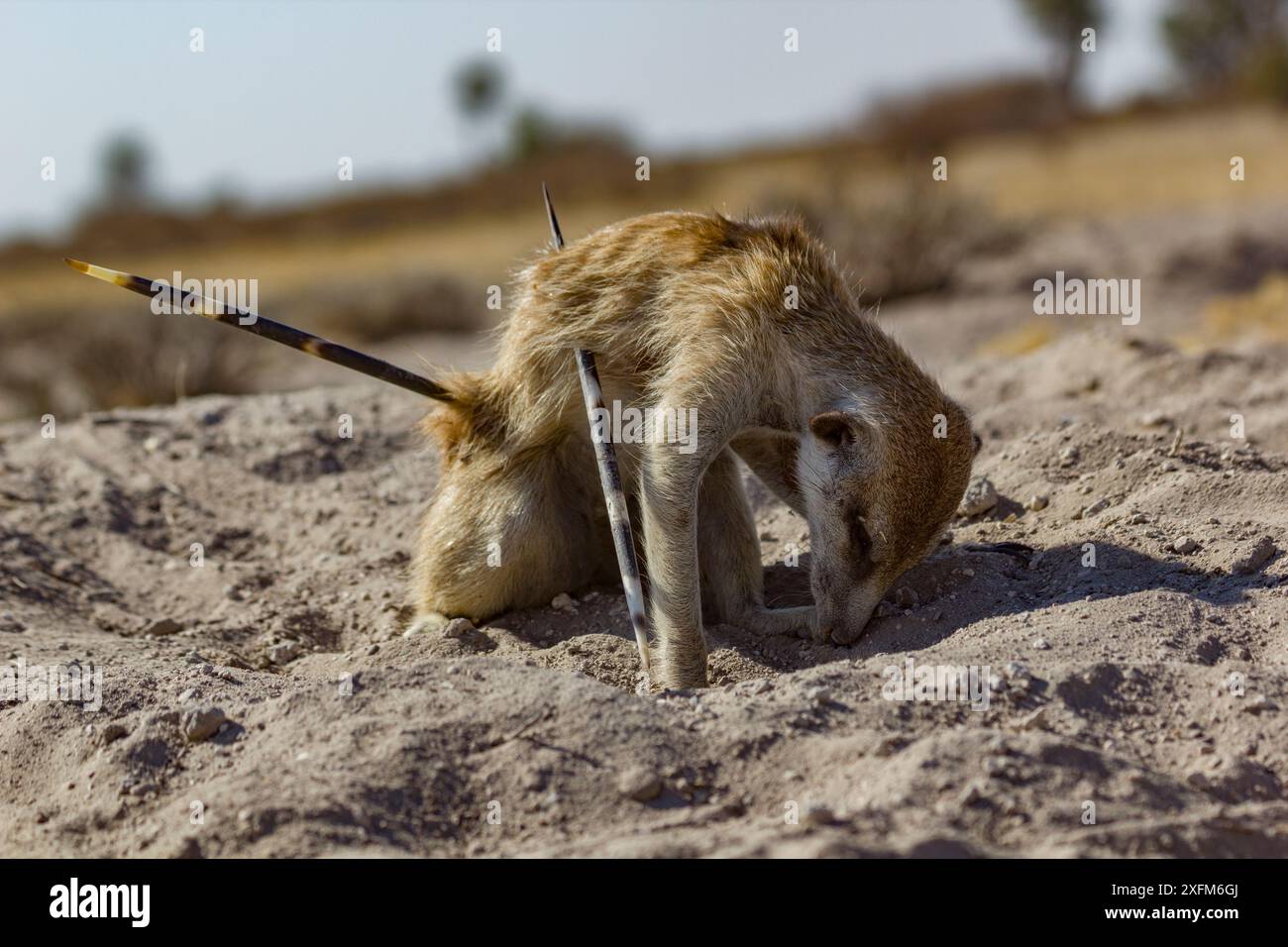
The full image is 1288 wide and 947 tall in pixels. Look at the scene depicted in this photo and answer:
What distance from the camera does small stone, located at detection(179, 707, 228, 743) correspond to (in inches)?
151

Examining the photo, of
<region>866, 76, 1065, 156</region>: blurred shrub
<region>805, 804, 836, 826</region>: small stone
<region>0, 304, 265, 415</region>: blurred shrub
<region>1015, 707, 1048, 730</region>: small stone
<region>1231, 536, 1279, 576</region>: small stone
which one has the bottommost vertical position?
<region>805, 804, 836, 826</region>: small stone

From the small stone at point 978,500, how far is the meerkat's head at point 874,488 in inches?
39.8

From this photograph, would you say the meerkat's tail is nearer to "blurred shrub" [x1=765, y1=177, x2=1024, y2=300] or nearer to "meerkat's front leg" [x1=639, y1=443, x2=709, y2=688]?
"meerkat's front leg" [x1=639, y1=443, x2=709, y2=688]

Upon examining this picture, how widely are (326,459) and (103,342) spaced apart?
17.3 feet

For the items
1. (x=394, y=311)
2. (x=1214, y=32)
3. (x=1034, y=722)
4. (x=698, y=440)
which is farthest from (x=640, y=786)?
(x=1214, y=32)

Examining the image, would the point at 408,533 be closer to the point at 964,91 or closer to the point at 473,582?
the point at 473,582

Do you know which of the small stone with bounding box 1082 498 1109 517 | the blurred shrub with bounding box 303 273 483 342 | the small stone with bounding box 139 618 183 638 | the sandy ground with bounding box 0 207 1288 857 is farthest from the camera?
the blurred shrub with bounding box 303 273 483 342

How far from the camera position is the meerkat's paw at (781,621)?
16.5 ft

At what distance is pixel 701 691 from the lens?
3980 millimetres

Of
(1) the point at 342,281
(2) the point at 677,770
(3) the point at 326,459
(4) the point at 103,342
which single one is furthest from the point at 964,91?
(2) the point at 677,770

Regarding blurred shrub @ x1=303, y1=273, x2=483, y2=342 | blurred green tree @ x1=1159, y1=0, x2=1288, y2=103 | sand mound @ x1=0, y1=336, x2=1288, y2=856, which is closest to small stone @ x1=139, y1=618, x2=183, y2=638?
sand mound @ x1=0, y1=336, x2=1288, y2=856

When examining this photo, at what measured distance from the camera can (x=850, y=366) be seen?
477 centimetres

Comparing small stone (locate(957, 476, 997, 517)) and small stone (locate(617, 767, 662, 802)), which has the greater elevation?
small stone (locate(957, 476, 997, 517))

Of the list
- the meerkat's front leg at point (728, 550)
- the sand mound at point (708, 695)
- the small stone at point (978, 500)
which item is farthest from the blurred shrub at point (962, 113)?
the meerkat's front leg at point (728, 550)
